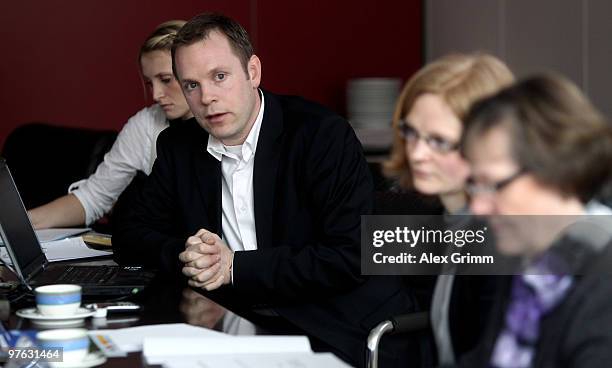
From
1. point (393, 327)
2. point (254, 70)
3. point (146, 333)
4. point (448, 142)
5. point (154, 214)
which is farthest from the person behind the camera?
point (154, 214)

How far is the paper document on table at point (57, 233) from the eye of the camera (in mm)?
3096

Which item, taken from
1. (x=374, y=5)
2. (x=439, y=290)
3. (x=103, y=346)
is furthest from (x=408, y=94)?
(x=374, y=5)

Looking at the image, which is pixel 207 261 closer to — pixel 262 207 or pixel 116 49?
pixel 262 207

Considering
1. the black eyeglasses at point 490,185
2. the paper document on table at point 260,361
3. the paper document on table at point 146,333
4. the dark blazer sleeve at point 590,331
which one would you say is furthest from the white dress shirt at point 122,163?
the dark blazer sleeve at point 590,331

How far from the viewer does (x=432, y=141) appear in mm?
1533

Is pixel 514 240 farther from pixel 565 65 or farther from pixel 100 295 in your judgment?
pixel 565 65

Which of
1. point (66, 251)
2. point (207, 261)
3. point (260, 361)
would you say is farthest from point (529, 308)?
point (66, 251)

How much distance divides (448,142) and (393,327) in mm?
839

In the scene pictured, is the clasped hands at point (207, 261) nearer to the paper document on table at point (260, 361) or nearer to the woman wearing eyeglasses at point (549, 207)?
the paper document on table at point (260, 361)

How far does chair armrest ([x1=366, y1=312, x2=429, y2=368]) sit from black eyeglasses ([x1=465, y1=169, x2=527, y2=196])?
1.06 m

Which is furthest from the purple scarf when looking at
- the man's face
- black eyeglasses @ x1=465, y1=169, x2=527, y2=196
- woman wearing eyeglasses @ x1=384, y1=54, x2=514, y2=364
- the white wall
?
the white wall

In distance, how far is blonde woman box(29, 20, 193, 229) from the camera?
10.6 feet

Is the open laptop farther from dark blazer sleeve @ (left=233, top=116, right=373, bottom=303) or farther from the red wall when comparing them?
the red wall

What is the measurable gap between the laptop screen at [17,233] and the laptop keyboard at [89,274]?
8 cm
